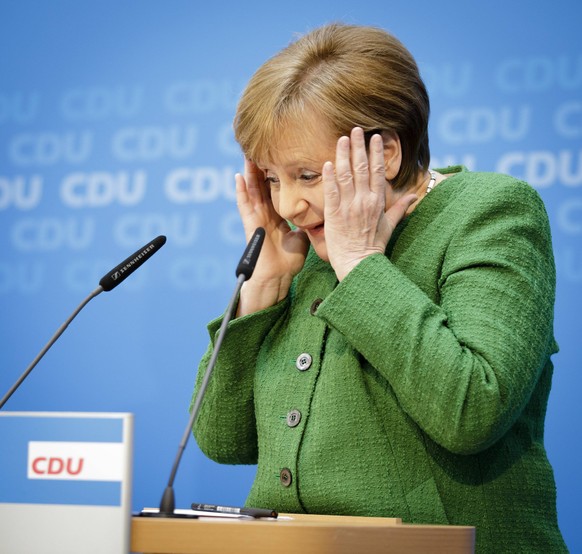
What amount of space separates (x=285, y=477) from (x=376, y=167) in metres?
0.51

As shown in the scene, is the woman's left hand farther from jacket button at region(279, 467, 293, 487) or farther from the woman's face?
jacket button at region(279, 467, 293, 487)

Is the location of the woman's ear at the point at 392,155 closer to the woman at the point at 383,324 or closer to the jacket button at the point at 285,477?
the woman at the point at 383,324

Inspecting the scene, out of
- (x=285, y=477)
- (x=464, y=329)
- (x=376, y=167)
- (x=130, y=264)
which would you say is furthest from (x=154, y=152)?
(x=464, y=329)

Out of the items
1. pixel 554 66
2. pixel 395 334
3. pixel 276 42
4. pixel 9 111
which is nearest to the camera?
pixel 395 334

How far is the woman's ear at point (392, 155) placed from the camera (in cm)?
172

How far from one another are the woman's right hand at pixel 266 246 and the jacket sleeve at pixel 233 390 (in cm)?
3

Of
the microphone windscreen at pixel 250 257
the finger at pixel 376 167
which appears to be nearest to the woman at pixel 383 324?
the finger at pixel 376 167

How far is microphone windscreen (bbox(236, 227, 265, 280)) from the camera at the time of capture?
1.49 m

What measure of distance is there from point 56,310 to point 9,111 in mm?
647

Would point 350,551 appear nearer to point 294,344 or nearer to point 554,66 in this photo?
point 294,344

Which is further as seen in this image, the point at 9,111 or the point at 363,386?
the point at 9,111

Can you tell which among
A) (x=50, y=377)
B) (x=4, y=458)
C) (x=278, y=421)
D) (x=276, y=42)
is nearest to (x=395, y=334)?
(x=278, y=421)

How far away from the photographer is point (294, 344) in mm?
1714

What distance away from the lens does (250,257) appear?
59.8 inches
